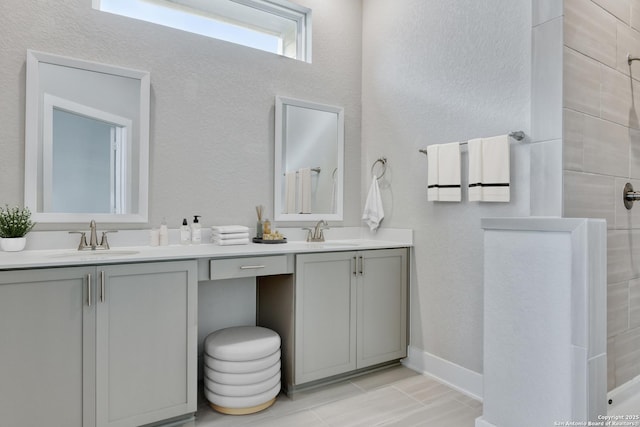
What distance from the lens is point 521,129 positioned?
6.57 ft

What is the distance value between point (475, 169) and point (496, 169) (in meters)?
0.12

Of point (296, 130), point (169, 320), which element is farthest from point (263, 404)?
Result: point (296, 130)

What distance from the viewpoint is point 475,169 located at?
2.11 m

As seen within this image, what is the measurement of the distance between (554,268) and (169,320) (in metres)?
1.75

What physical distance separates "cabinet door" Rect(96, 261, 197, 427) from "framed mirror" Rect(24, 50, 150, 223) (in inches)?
24.5

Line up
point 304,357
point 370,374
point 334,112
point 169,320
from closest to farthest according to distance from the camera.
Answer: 1. point 169,320
2. point 304,357
3. point 370,374
4. point 334,112

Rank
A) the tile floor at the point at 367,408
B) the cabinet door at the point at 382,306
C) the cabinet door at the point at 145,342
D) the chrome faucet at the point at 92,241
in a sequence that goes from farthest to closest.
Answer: the cabinet door at the point at 382,306 → the chrome faucet at the point at 92,241 → the tile floor at the point at 367,408 → the cabinet door at the point at 145,342

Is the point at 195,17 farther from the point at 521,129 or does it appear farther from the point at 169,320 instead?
the point at 521,129

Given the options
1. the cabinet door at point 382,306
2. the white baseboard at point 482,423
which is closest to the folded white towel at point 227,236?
the cabinet door at point 382,306

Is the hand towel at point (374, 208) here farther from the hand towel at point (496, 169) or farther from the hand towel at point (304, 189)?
the hand towel at point (496, 169)

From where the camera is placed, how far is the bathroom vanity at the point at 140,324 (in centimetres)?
150

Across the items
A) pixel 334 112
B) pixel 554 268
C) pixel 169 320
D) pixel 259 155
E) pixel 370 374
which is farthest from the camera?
pixel 334 112

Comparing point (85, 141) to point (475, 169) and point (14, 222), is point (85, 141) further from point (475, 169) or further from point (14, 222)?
point (475, 169)

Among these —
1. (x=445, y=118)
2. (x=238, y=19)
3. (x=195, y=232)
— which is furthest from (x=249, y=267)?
(x=238, y=19)
